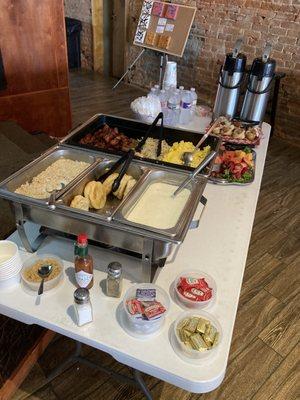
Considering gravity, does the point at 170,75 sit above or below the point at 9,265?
above

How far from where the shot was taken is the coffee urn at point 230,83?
2.05 meters

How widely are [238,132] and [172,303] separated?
1.17m

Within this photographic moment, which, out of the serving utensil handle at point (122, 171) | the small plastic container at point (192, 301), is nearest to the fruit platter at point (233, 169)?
the serving utensil handle at point (122, 171)

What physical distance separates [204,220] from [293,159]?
259cm

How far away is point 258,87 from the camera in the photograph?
6.89ft

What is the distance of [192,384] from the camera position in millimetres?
794

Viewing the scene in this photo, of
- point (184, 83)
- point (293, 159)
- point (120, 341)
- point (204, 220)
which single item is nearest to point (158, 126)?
point (204, 220)

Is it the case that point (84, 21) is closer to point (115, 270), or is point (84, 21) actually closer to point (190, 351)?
point (115, 270)

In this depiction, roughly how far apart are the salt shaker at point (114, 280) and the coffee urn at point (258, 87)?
155 cm

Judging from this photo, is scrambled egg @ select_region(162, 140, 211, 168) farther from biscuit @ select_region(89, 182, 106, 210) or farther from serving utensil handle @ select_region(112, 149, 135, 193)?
biscuit @ select_region(89, 182, 106, 210)

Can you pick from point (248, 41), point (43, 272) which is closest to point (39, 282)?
point (43, 272)

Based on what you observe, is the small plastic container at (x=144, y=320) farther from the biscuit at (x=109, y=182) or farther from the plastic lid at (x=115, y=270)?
the biscuit at (x=109, y=182)

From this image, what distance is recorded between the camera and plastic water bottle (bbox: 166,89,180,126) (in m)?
2.00

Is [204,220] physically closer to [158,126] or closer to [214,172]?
[214,172]
